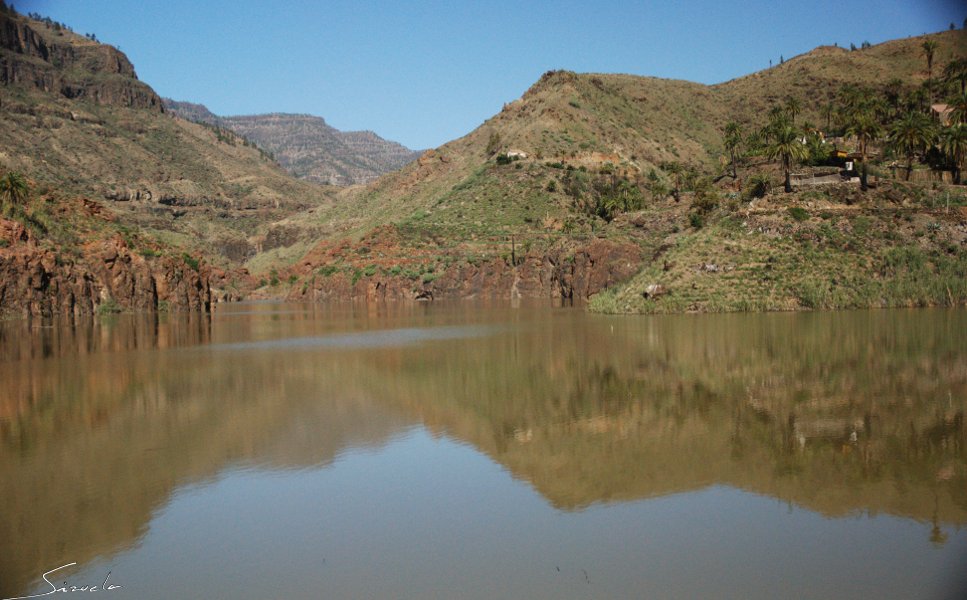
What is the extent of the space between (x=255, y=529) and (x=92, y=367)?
2021 cm

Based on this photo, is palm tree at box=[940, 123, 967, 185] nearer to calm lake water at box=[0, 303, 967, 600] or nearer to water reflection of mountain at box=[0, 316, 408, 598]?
calm lake water at box=[0, 303, 967, 600]

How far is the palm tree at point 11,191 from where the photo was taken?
2707 inches

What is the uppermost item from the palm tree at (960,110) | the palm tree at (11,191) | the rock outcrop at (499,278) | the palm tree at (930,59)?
the palm tree at (930,59)

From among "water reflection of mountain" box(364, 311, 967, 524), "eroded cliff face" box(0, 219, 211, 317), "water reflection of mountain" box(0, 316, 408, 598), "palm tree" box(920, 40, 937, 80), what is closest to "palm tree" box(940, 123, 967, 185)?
"water reflection of mountain" box(364, 311, 967, 524)

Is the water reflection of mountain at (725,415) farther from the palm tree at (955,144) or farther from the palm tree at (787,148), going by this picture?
the palm tree at (955,144)

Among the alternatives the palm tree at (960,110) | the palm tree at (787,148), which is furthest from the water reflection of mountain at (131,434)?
the palm tree at (960,110)

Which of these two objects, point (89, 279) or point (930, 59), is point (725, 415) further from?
point (930, 59)

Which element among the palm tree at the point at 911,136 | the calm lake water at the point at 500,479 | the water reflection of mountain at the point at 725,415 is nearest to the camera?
the calm lake water at the point at 500,479

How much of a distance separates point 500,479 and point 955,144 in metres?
68.8

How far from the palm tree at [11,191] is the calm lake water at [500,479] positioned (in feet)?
176

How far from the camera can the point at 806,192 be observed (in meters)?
60.4

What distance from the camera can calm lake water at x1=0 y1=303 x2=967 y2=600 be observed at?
8.27 meters

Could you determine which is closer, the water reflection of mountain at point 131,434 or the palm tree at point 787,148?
the water reflection of mountain at point 131,434

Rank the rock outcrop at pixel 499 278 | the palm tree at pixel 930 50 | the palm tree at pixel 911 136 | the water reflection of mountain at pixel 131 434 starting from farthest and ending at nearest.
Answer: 1. the palm tree at pixel 930 50
2. the rock outcrop at pixel 499 278
3. the palm tree at pixel 911 136
4. the water reflection of mountain at pixel 131 434
